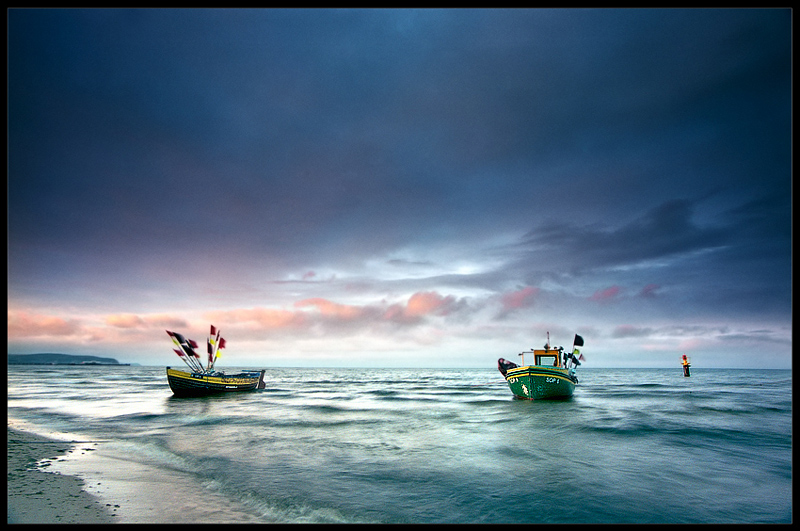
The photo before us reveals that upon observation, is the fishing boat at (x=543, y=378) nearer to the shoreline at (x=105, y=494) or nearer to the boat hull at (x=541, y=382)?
the boat hull at (x=541, y=382)

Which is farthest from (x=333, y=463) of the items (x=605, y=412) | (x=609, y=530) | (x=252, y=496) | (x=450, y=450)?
(x=605, y=412)

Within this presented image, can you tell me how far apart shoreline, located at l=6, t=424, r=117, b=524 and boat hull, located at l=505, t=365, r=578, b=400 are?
30349 millimetres

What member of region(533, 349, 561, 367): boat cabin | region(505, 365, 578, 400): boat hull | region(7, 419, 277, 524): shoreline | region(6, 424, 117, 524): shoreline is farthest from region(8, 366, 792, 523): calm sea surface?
region(533, 349, 561, 367): boat cabin

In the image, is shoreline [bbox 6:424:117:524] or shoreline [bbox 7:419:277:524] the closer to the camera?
shoreline [bbox 6:424:117:524]

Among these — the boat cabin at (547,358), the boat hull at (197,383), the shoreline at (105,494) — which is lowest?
the boat hull at (197,383)

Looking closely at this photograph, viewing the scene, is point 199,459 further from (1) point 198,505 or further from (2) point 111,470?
(1) point 198,505

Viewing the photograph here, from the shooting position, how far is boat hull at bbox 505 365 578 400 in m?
33.7

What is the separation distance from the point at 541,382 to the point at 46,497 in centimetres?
3205

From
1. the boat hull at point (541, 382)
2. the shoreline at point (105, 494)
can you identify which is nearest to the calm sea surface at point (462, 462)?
the shoreline at point (105, 494)

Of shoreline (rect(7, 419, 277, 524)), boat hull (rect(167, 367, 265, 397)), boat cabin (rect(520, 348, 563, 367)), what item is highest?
shoreline (rect(7, 419, 277, 524))

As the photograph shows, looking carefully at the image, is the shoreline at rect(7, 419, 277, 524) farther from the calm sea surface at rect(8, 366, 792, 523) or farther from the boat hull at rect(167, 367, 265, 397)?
the boat hull at rect(167, 367, 265, 397)

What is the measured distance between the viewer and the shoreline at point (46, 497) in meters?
8.16

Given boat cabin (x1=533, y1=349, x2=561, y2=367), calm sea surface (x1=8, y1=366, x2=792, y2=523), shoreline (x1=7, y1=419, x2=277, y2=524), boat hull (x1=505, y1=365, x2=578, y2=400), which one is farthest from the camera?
boat cabin (x1=533, y1=349, x2=561, y2=367)

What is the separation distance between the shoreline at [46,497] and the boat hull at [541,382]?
3035 cm
